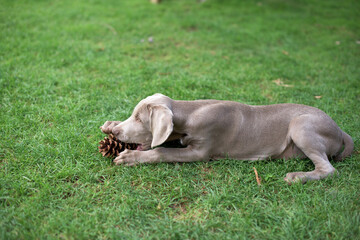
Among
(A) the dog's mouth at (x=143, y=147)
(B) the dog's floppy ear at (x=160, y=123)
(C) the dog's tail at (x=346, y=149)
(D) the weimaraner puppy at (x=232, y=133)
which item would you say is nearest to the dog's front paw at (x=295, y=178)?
(D) the weimaraner puppy at (x=232, y=133)

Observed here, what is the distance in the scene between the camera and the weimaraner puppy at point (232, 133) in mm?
3547

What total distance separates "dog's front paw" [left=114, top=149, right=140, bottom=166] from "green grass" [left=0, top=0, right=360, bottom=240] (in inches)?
3.0

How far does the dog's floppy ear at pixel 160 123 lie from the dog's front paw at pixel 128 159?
0.32 meters

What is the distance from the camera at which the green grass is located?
282 cm

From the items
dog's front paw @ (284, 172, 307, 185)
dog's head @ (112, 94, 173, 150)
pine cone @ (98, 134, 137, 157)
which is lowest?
dog's front paw @ (284, 172, 307, 185)

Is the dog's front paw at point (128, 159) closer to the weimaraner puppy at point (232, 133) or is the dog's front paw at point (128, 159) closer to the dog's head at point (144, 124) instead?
the weimaraner puppy at point (232, 133)

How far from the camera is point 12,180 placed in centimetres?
316

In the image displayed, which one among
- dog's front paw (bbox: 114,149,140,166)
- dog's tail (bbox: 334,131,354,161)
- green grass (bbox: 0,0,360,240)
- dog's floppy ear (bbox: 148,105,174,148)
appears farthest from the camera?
dog's tail (bbox: 334,131,354,161)

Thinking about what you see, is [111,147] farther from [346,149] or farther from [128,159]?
[346,149]

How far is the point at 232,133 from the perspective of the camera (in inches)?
147

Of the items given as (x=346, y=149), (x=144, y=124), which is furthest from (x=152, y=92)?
(x=346, y=149)

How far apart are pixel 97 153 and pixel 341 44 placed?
282 inches

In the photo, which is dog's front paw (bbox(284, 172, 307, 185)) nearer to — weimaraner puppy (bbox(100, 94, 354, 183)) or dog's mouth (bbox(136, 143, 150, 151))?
weimaraner puppy (bbox(100, 94, 354, 183))

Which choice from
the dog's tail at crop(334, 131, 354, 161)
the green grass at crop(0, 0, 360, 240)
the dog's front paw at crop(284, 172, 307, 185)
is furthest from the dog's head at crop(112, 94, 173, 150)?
the dog's tail at crop(334, 131, 354, 161)
